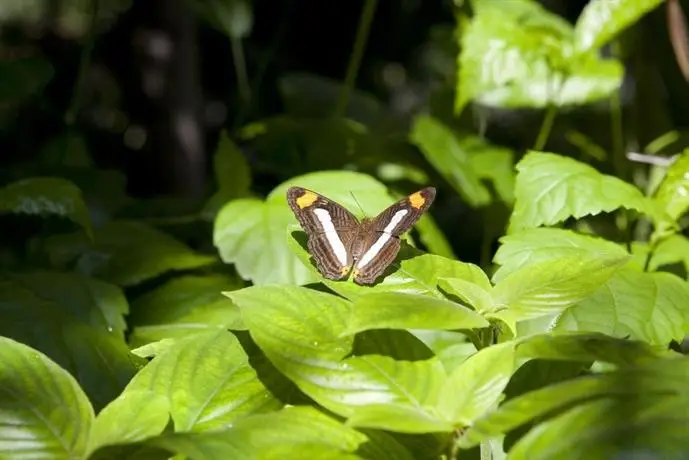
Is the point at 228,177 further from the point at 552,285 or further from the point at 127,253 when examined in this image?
the point at 552,285

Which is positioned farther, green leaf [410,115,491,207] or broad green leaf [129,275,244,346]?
green leaf [410,115,491,207]

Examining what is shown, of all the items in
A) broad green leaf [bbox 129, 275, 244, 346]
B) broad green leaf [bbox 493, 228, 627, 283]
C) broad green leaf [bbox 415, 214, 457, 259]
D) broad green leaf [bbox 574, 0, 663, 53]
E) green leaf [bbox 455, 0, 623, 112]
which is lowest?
broad green leaf [bbox 129, 275, 244, 346]

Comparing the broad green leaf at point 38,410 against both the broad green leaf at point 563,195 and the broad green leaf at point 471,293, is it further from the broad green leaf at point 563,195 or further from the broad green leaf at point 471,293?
the broad green leaf at point 563,195

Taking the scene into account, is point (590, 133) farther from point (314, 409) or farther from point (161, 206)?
point (314, 409)

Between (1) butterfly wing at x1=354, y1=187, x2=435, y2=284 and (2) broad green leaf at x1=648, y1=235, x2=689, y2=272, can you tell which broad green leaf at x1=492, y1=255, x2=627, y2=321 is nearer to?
(1) butterfly wing at x1=354, y1=187, x2=435, y2=284

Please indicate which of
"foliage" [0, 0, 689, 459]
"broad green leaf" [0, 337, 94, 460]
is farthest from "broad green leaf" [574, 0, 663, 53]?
"broad green leaf" [0, 337, 94, 460]
